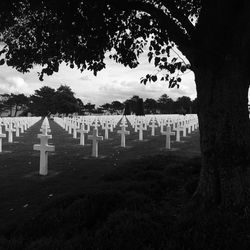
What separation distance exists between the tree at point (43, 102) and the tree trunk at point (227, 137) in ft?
241

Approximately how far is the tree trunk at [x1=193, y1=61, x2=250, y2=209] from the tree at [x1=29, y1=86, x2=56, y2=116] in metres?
73.4

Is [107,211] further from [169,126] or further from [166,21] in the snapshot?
[169,126]

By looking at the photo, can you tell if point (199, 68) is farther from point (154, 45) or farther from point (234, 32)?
point (154, 45)

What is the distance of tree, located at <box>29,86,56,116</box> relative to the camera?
79312 mm

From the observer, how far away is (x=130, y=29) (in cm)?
630

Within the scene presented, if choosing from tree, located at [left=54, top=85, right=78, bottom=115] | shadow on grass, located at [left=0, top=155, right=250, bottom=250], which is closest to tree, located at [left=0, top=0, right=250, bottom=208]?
shadow on grass, located at [left=0, top=155, right=250, bottom=250]

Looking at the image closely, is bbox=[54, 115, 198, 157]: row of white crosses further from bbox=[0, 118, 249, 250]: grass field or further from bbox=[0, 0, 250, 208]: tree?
bbox=[0, 0, 250, 208]: tree

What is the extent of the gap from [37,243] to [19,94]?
323ft

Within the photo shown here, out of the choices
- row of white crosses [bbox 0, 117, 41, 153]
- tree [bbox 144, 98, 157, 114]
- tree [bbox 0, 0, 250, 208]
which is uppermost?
tree [bbox 144, 98, 157, 114]

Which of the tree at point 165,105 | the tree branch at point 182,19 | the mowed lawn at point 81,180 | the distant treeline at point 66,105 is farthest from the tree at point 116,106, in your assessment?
the tree branch at point 182,19

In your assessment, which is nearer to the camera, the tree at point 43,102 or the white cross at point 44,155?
the white cross at point 44,155

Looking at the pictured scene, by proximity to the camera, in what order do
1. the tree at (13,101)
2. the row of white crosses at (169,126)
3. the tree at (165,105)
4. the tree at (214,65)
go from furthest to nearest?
1. the tree at (13,101)
2. the tree at (165,105)
3. the row of white crosses at (169,126)
4. the tree at (214,65)

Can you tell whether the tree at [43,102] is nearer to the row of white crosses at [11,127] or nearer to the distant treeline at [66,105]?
the distant treeline at [66,105]

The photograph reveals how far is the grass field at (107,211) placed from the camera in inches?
154
